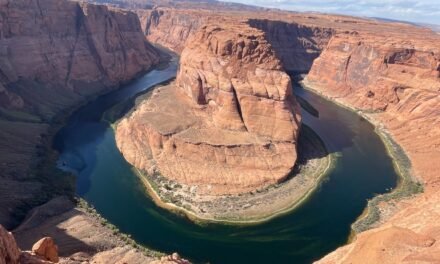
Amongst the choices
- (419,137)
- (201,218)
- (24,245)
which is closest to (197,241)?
(201,218)

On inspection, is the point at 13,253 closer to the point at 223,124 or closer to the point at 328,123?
the point at 223,124

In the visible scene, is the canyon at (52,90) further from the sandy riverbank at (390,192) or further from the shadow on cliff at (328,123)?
the shadow on cliff at (328,123)

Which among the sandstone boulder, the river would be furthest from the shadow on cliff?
the sandstone boulder

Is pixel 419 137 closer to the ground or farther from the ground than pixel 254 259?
farther from the ground

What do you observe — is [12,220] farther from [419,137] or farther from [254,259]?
[419,137]

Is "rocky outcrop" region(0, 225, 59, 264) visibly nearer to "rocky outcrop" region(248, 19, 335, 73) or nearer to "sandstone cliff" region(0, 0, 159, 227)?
"sandstone cliff" region(0, 0, 159, 227)
